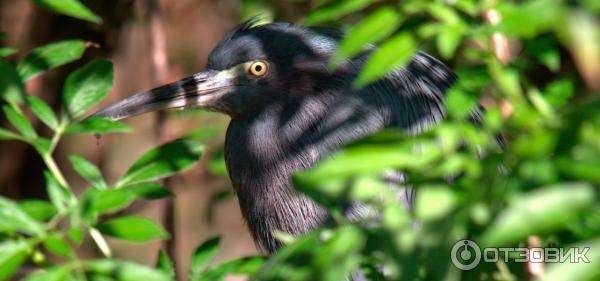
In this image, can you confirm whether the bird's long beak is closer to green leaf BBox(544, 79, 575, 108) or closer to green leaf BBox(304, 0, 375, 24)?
green leaf BBox(304, 0, 375, 24)

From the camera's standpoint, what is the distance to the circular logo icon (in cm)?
142

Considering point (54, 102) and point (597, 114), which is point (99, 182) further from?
point (54, 102)

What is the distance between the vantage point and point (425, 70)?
9.15 ft

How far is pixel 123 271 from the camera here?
59.8 inches

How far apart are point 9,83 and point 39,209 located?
0.87ft

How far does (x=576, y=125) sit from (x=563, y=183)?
7cm

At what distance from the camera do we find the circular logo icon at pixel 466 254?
1.42 meters

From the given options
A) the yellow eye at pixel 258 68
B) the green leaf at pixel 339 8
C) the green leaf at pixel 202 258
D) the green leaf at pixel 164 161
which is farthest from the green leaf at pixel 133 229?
the yellow eye at pixel 258 68

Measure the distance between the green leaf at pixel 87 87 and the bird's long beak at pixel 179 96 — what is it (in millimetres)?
707

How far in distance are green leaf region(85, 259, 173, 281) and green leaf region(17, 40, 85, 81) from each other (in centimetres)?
67

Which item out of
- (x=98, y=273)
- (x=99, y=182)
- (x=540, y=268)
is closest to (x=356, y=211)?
(x=540, y=268)

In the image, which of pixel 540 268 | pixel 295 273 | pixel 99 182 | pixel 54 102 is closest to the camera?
pixel 295 273

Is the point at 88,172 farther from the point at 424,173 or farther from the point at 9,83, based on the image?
the point at 424,173

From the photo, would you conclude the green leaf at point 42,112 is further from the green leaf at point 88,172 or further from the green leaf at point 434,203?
the green leaf at point 434,203
